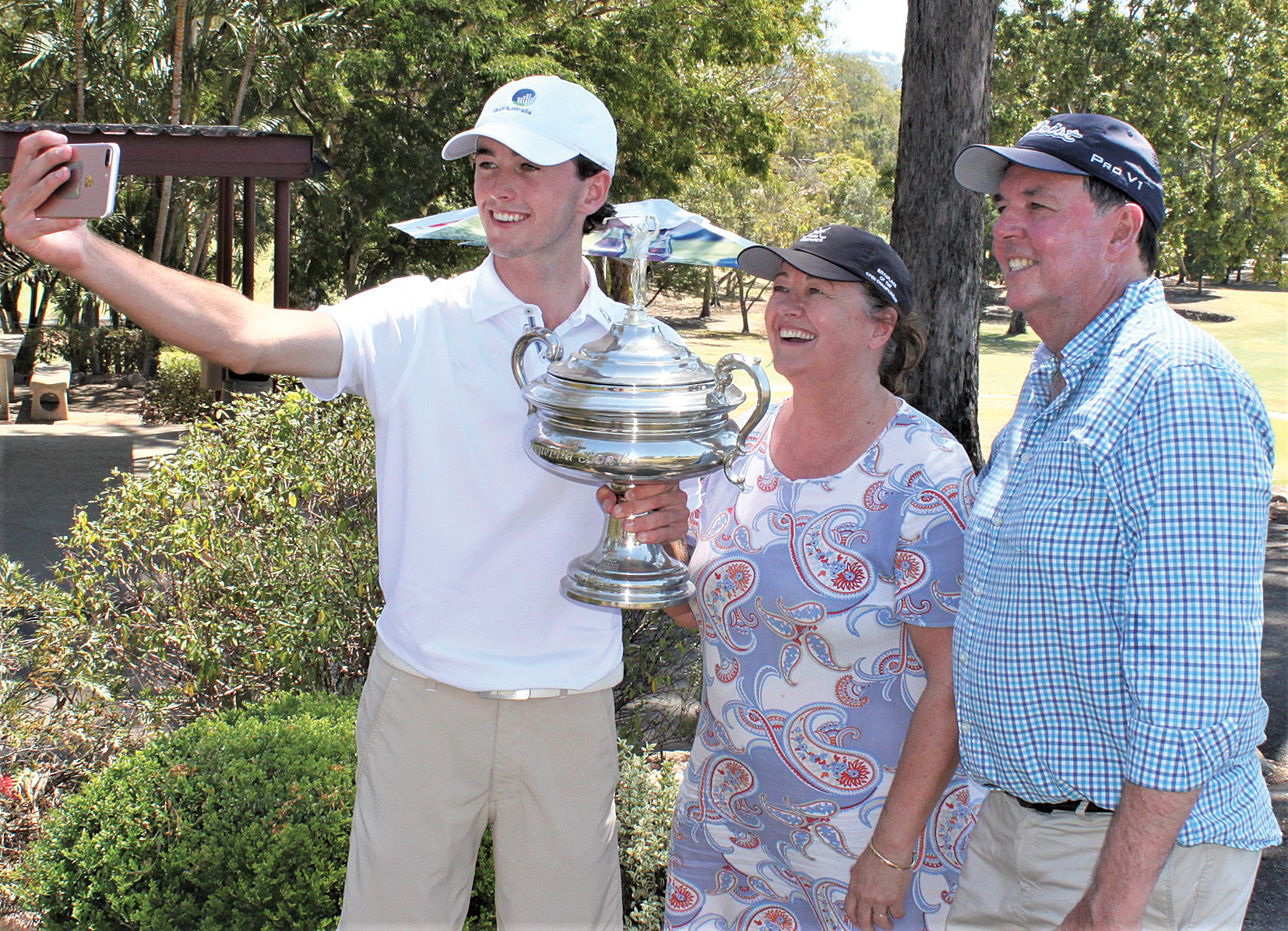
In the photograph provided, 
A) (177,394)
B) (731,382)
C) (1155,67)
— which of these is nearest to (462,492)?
(731,382)

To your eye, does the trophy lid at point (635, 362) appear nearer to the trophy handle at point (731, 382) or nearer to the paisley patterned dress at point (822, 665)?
the trophy handle at point (731, 382)

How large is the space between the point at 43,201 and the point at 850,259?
1528 mm

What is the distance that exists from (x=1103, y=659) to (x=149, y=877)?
2567 millimetres

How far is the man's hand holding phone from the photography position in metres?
1.80

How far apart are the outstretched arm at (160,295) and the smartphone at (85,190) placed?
15 mm

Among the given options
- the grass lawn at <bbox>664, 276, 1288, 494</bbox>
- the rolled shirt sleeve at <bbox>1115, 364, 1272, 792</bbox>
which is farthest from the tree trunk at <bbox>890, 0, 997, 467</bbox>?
the grass lawn at <bbox>664, 276, 1288, 494</bbox>

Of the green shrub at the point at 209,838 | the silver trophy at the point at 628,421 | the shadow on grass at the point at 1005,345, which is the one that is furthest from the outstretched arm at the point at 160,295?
the shadow on grass at the point at 1005,345

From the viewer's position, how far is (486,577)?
2.31 meters

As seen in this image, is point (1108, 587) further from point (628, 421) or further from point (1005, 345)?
point (1005, 345)

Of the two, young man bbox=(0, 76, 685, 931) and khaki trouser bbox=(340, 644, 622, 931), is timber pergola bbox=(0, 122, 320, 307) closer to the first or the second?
young man bbox=(0, 76, 685, 931)

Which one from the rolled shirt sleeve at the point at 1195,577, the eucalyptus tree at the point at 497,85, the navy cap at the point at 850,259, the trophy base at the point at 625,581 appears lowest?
the trophy base at the point at 625,581

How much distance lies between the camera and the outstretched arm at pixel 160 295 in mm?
1814

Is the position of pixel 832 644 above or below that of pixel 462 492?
below

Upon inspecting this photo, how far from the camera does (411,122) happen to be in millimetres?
20672
